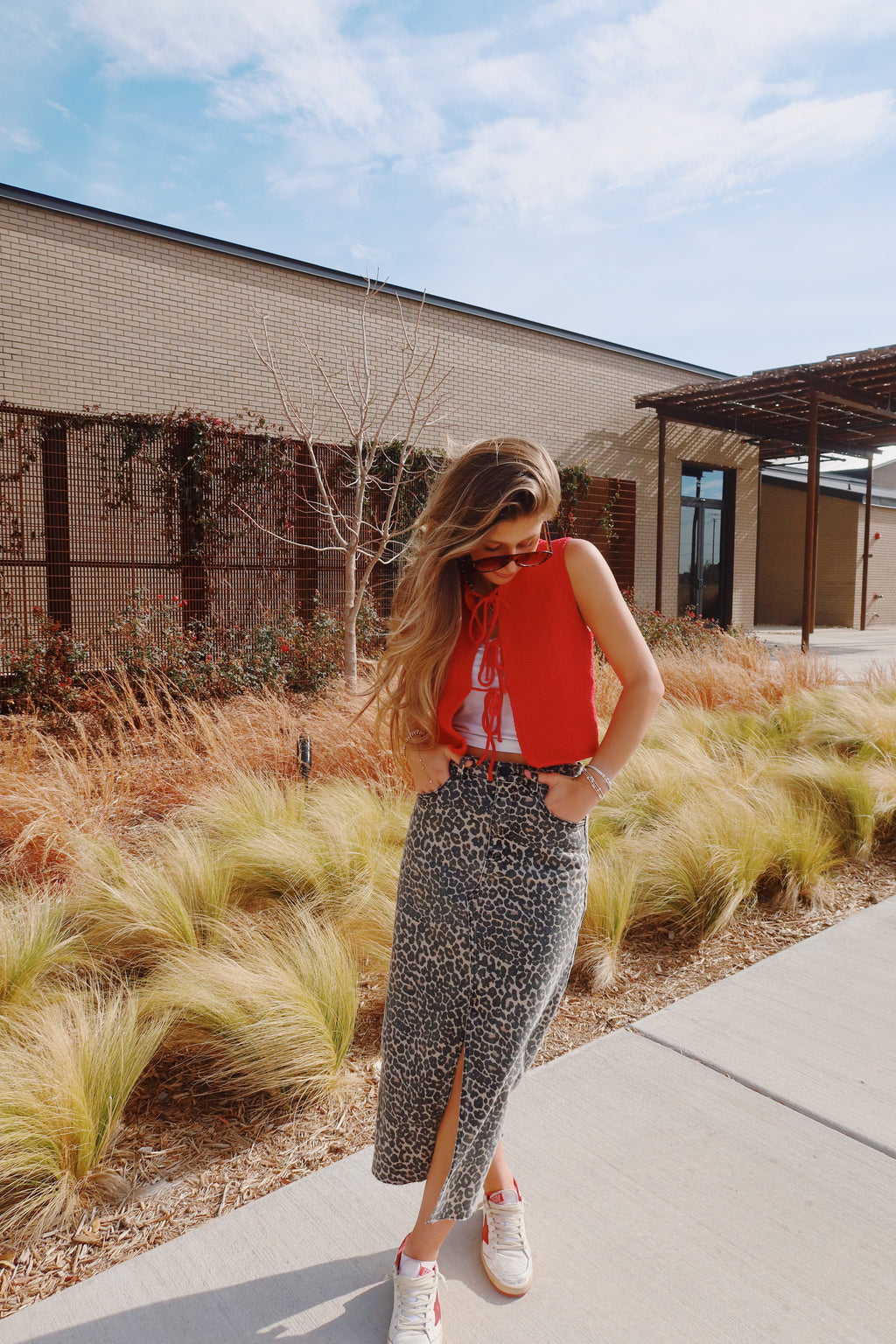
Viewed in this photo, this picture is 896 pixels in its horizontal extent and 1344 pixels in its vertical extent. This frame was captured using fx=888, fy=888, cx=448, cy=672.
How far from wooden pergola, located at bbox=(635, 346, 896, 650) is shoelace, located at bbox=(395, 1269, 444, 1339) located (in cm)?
1328

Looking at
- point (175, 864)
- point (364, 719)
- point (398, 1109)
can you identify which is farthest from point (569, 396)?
point (398, 1109)

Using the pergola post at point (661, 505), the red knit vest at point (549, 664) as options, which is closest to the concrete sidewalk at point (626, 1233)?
the red knit vest at point (549, 664)

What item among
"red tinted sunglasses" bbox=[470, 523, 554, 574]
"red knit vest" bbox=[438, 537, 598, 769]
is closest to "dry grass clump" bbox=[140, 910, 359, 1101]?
"red knit vest" bbox=[438, 537, 598, 769]

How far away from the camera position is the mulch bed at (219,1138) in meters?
1.93

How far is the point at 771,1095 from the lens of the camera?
2.42 m

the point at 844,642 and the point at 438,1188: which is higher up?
the point at 844,642

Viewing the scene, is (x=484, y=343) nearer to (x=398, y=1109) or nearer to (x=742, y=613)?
(x=742, y=613)

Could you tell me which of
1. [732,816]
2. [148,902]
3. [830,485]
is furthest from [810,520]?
[148,902]

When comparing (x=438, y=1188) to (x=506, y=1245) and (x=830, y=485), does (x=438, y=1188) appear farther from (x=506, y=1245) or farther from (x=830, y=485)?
(x=830, y=485)

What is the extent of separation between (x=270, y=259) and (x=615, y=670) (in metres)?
12.1

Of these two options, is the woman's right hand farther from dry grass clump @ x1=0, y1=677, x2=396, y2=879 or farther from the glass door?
the glass door

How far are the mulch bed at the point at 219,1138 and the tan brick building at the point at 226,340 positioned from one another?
32.4ft

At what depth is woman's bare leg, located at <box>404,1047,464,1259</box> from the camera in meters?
1.69

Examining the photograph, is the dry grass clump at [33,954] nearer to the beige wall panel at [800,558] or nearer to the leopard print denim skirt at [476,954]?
the leopard print denim skirt at [476,954]
